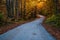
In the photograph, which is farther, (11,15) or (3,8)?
(11,15)

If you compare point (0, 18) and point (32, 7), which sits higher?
point (0, 18)

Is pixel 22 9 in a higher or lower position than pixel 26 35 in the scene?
lower

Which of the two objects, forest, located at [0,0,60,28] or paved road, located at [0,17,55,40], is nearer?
paved road, located at [0,17,55,40]

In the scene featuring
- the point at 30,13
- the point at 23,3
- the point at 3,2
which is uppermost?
the point at 3,2

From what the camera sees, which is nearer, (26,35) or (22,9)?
(26,35)

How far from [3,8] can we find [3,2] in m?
0.80

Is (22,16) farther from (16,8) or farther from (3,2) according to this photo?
(3,2)

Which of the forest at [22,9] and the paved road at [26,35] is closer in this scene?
the paved road at [26,35]

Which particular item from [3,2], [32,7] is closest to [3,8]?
[3,2]

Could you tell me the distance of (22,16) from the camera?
91.1 feet

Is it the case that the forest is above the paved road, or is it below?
below

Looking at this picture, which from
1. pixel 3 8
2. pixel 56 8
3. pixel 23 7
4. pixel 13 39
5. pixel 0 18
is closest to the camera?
pixel 13 39

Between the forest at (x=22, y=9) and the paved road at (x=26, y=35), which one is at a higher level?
the paved road at (x=26, y=35)

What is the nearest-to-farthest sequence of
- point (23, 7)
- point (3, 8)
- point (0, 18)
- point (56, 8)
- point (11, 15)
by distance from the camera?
point (0, 18) → point (3, 8) → point (56, 8) → point (11, 15) → point (23, 7)
